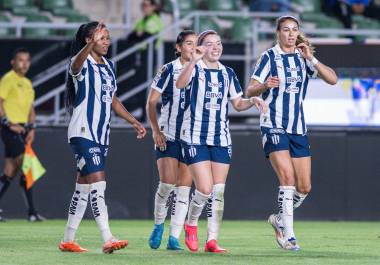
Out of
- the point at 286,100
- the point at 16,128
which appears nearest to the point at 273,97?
the point at 286,100

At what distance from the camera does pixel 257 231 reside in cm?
1563

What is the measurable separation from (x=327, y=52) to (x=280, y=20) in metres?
7.37

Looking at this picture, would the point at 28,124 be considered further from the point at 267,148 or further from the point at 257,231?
the point at 267,148

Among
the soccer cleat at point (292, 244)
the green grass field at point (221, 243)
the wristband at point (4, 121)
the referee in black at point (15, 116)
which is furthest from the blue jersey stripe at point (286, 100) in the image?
the wristband at point (4, 121)

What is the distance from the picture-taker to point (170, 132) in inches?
482

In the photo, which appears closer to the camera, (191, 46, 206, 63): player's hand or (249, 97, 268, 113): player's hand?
(191, 46, 206, 63): player's hand

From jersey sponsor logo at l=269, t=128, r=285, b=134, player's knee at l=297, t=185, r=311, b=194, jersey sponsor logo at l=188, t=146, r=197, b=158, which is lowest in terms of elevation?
player's knee at l=297, t=185, r=311, b=194

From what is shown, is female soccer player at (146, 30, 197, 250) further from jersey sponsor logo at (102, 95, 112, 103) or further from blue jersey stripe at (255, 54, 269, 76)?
jersey sponsor logo at (102, 95, 112, 103)

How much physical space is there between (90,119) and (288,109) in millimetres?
1975

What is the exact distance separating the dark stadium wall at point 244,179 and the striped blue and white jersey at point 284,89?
6.18m

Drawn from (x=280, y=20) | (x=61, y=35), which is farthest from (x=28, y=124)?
(x=280, y=20)

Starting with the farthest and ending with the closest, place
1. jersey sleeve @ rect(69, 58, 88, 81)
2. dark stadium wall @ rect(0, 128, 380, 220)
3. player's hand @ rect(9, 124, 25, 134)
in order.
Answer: dark stadium wall @ rect(0, 128, 380, 220) < player's hand @ rect(9, 124, 25, 134) < jersey sleeve @ rect(69, 58, 88, 81)

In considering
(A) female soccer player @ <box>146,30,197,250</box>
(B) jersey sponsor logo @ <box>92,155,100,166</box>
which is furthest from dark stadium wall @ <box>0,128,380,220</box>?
(B) jersey sponsor logo @ <box>92,155,100,166</box>

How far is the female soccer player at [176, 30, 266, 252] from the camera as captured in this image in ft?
38.0
